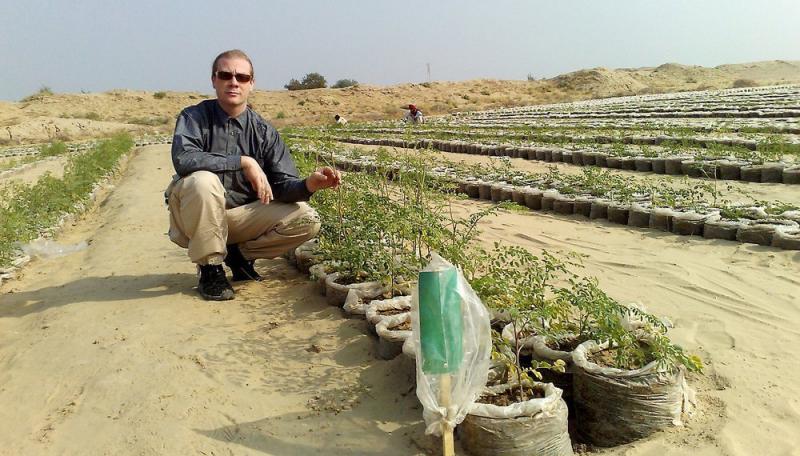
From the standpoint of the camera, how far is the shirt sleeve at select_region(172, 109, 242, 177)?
12.4 feet

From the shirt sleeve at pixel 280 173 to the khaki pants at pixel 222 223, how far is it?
91mm

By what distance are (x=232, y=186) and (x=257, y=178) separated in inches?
14.0

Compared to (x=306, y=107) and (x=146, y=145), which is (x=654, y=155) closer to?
(x=146, y=145)

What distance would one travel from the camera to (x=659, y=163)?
8.33m

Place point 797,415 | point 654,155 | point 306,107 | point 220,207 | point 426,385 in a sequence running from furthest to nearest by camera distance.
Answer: point 306,107 → point 654,155 → point 220,207 → point 797,415 → point 426,385

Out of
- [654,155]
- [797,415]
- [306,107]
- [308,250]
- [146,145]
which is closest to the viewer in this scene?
[797,415]

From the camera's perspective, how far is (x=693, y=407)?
2.54 meters

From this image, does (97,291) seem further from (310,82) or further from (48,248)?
(310,82)

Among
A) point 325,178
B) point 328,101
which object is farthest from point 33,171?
point 328,101

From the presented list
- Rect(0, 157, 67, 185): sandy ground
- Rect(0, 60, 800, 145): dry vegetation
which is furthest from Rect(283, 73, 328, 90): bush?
Rect(0, 157, 67, 185): sandy ground

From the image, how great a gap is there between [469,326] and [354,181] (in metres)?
2.91

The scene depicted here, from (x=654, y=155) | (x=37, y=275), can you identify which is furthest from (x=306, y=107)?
(x=37, y=275)

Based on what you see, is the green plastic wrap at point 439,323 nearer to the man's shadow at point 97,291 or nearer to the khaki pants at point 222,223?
the khaki pants at point 222,223

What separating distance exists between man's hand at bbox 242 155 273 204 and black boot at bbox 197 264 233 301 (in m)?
0.58
